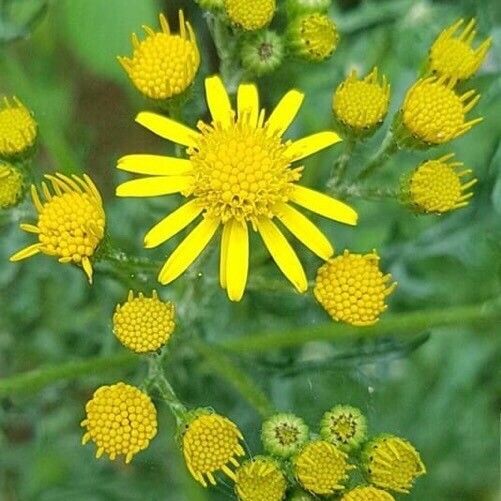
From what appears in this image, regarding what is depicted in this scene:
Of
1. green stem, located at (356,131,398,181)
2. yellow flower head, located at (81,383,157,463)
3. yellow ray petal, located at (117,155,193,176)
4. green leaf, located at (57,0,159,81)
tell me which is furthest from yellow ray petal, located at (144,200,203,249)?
green leaf, located at (57,0,159,81)

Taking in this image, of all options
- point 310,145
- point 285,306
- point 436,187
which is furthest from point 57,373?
point 436,187

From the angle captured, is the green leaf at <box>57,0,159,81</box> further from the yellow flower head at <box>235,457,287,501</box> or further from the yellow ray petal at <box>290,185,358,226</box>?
the yellow flower head at <box>235,457,287,501</box>

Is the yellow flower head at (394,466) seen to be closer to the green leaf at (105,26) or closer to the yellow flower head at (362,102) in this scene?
the yellow flower head at (362,102)

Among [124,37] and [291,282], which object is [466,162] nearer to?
[124,37]

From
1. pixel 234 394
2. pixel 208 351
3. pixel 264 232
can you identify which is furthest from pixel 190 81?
pixel 234 394

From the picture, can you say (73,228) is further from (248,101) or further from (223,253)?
(248,101)

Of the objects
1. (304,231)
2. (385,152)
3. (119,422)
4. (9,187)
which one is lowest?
(119,422)
